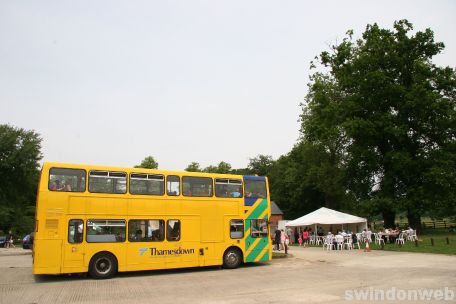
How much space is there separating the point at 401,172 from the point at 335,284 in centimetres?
2607

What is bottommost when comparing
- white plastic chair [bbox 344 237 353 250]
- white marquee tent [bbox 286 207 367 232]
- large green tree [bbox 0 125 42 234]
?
white plastic chair [bbox 344 237 353 250]

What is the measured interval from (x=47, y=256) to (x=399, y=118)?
30.6 meters

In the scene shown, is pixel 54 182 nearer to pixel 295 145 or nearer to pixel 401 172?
pixel 401 172

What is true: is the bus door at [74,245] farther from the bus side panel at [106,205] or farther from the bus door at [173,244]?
the bus door at [173,244]

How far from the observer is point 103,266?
15.1 metres

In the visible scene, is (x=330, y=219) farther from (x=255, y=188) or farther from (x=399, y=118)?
(x=255, y=188)

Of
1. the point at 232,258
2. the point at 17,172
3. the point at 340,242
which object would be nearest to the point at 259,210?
the point at 232,258

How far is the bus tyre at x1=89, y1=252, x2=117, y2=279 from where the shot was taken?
14.8m

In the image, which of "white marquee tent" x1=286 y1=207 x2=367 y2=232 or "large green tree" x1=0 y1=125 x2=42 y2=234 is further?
"large green tree" x1=0 y1=125 x2=42 y2=234

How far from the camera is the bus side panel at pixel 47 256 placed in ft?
46.2

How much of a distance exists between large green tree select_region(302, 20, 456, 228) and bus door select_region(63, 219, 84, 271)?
86.2ft

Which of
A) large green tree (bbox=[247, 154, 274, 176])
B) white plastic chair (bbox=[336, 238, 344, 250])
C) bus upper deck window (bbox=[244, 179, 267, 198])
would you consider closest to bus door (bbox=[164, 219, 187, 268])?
bus upper deck window (bbox=[244, 179, 267, 198])

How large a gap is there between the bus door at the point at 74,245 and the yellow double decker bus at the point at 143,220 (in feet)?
0.11

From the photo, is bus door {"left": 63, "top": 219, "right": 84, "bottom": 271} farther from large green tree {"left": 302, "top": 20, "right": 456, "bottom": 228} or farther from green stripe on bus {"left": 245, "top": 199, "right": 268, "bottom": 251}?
large green tree {"left": 302, "top": 20, "right": 456, "bottom": 228}
